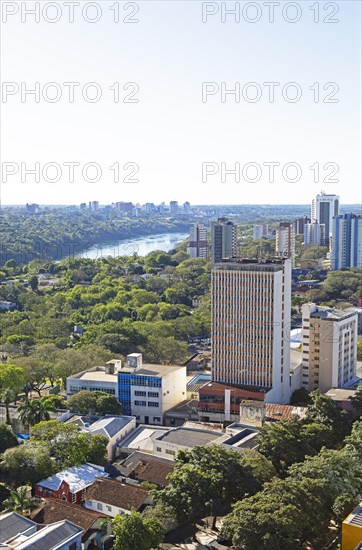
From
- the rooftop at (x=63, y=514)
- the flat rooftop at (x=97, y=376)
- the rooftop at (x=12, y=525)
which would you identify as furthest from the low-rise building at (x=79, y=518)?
the flat rooftop at (x=97, y=376)

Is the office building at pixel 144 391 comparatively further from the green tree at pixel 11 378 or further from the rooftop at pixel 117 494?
the rooftop at pixel 117 494

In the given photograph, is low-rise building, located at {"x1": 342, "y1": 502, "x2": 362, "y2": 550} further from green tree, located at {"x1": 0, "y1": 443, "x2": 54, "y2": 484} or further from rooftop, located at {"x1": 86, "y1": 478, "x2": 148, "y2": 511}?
green tree, located at {"x1": 0, "y1": 443, "x2": 54, "y2": 484}

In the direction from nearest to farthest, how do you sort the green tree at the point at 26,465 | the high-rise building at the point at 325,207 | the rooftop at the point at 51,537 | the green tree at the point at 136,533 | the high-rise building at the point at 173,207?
the rooftop at the point at 51,537 → the green tree at the point at 136,533 → the green tree at the point at 26,465 → the high-rise building at the point at 325,207 → the high-rise building at the point at 173,207

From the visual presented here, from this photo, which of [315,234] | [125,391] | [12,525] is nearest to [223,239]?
[315,234]

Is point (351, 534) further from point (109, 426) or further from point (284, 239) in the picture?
point (284, 239)

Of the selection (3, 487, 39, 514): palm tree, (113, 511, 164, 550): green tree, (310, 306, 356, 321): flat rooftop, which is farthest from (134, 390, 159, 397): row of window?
(113, 511, 164, 550): green tree

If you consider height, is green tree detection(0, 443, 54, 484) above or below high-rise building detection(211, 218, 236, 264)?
below
